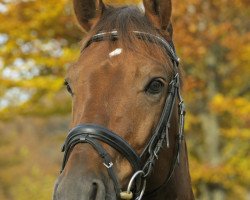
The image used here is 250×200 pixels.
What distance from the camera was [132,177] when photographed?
345cm

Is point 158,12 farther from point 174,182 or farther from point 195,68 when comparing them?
point 195,68

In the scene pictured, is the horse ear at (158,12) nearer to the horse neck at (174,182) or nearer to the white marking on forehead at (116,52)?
the white marking on forehead at (116,52)

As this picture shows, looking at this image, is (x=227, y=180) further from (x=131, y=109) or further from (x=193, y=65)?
(x=131, y=109)

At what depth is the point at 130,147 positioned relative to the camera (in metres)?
3.44

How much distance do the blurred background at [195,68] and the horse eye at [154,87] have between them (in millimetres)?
9169

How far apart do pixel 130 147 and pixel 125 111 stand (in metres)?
0.24

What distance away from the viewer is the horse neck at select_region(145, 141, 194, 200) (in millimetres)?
3873

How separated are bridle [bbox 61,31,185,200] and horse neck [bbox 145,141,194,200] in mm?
71

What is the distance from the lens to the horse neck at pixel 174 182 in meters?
3.87

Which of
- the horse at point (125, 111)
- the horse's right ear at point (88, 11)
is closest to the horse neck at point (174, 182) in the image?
the horse at point (125, 111)

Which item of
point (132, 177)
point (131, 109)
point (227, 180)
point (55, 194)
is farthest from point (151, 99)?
point (227, 180)

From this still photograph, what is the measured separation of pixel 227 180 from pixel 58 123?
22.9 metres

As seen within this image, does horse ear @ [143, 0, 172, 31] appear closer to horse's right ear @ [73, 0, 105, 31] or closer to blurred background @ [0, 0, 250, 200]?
horse's right ear @ [73, 0, 105, 31]

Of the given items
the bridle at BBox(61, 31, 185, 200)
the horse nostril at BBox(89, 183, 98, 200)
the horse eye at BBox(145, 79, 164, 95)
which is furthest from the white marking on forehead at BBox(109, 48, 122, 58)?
the horse nostril at BBox(89, 183, 98, 200)
